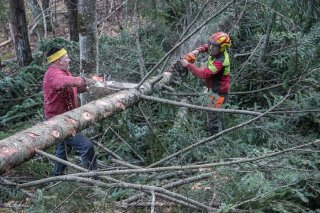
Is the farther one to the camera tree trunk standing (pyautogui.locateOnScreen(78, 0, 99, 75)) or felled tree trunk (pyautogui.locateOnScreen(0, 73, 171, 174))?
tree trunk standing (pyautogui.locateOnScreen(78, 0, 99, 75))

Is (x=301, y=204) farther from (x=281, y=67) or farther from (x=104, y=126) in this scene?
(x=281, y=67)

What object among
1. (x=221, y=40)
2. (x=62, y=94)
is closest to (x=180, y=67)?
(x=221, y=40)

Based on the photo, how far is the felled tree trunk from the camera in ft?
11.5

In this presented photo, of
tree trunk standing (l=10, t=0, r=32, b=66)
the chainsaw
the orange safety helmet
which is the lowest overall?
tree trunk standing (l=10, t=0, r=32, b=66)

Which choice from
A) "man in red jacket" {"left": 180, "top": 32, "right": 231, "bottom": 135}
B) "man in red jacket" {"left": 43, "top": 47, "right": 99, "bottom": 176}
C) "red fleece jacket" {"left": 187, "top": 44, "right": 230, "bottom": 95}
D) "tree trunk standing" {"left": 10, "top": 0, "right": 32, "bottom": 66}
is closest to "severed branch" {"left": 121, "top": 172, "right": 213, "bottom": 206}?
"man in red jacket" {"left": 43, "top": 47, "right": 99, "bottom": 176}

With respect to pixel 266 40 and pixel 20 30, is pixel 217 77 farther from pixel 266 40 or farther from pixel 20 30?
pixel 20 30

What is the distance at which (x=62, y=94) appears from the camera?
4746 mm

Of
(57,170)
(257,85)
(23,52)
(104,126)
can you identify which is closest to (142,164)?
(104,126)

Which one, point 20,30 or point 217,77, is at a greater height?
point 217,77

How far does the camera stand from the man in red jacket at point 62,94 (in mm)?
4508

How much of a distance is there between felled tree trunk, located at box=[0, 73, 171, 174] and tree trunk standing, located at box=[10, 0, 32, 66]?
4814mm

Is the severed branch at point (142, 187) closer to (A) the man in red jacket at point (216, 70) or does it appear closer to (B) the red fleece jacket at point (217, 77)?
(A) the man in red jacket at point (216, 70)

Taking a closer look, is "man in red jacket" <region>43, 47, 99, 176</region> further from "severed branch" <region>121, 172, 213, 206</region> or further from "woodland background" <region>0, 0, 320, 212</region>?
"severed branch" <region>121, 172, 213, 206</region>

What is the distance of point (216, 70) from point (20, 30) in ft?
16.3
